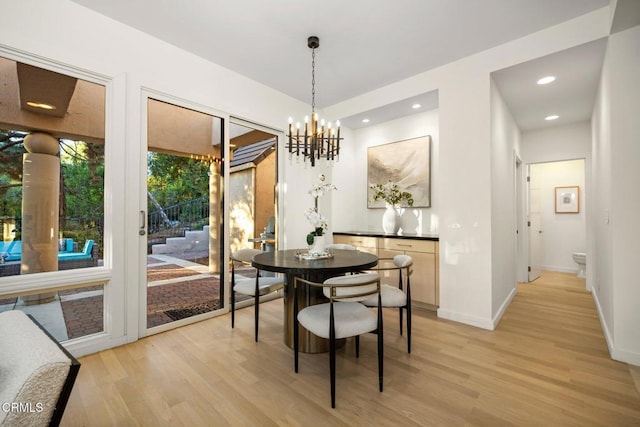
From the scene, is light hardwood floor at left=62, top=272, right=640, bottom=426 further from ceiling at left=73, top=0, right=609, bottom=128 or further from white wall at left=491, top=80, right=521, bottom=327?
ceiling at left=73, top=0, right=609, bottom=128

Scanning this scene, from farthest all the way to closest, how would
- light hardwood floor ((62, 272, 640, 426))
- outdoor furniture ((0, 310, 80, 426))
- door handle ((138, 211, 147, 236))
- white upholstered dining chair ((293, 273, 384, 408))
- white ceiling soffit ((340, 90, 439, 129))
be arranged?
white ceiling soffit ((340, 90, 439, 129)) < door handle ((138, 211, 147, 236)) < white upholstered dining chair ((293, 273, 384, 408)) < light hardwood floor ((62, 272, 640, 426)) < outdoor furniture ((0, 310, 80, 426))

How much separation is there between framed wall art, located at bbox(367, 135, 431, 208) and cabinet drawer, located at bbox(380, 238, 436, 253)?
735 mm

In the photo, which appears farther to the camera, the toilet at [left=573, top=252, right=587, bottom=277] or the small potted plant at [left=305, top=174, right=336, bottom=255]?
the toilet at [left=573, top=252, right=587, bottom=277]

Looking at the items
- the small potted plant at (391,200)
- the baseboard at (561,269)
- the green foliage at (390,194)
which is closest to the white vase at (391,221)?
the small potted plant at (391,200)

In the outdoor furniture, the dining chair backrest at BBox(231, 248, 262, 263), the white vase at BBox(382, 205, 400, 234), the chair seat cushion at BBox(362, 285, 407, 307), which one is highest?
the white vase at BBox(382, 205, 400, 234)

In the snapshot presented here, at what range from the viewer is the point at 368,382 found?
2.02 m

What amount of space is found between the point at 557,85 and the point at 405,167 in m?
1.92

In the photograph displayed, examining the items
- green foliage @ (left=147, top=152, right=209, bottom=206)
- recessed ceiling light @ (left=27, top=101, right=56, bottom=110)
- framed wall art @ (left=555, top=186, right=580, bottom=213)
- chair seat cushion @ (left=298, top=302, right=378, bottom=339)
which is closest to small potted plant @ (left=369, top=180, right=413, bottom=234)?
chair seat cushion @ (left=298, top=302, right=378, bottom=339)

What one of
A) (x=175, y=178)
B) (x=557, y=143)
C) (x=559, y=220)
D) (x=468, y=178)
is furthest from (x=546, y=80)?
(x=175, y=178)

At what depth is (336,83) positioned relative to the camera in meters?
3.78

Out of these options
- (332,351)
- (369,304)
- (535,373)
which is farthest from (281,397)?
(535,373)

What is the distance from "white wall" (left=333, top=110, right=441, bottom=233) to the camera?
4086mm

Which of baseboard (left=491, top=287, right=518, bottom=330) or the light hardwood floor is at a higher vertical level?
baseboard (left=491, top=287, right=518, bottom=330)

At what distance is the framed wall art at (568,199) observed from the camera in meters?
5.79
